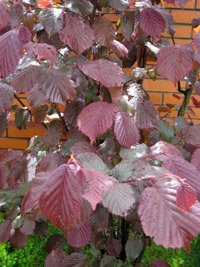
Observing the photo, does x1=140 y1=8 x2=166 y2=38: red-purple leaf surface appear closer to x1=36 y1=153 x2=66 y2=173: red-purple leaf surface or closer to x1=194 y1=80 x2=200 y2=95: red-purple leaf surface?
x1=194 y1=80 x2=200 y2=95: red-purple leaf surface

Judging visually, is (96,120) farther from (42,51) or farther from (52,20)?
(52,20)

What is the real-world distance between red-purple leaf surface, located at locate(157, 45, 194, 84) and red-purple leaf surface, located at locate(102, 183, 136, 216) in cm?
53

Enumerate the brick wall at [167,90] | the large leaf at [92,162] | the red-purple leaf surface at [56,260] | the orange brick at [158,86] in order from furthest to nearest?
1. the orange brick at [158,86]
2. the brick wall at [167,90]
3. the red-purple leaf surface at [56,260]
4. the large leaf at [92,162]

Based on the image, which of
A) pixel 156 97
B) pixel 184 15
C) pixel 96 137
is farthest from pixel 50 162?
pixel 184 15

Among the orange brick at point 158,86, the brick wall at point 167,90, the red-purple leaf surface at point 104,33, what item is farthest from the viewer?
the orange brick at point 158,86

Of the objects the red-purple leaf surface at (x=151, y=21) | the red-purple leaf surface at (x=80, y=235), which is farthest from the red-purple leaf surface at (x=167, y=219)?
the red-purple leaf surface at (x=151, y=21)

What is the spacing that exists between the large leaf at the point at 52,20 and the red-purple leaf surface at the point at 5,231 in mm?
799

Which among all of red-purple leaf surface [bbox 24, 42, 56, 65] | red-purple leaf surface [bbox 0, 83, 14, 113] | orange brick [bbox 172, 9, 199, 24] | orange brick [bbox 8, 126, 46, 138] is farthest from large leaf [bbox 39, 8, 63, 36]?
orange brick [bbox 8, 126, 46, 138]

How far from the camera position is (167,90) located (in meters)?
2.80

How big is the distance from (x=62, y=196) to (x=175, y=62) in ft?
2.35

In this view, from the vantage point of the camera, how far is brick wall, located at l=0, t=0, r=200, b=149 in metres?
2.65

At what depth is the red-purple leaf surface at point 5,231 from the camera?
177 cm

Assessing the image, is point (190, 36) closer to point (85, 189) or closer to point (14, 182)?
point (14, 182)

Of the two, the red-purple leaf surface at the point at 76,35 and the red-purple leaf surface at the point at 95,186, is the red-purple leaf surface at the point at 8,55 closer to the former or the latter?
the red-purple leaf surface at the point at 76,35
